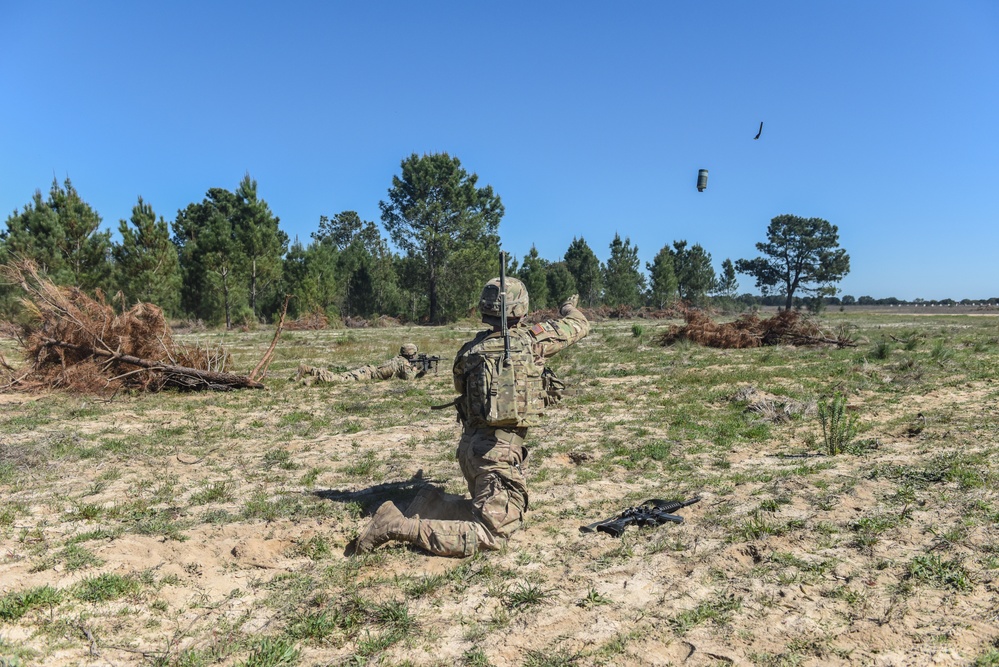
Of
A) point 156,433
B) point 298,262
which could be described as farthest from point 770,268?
point 156,433

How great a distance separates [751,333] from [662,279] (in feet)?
109

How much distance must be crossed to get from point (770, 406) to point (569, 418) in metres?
3.01

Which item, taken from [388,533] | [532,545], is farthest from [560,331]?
[388,533]

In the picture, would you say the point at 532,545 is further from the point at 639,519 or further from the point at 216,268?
the point at 216,268

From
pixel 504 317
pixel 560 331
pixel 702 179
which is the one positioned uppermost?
pixel 702 179

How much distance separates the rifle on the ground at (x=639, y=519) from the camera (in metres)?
4.94

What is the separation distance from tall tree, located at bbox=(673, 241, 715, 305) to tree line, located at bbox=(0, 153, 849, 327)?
0.30 ft

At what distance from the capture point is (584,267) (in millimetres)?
52156

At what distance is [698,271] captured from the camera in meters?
55.2

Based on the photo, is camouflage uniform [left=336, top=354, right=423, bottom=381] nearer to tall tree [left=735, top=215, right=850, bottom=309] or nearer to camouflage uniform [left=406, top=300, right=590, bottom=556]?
camouflage uniform [left=406, top=300, right=590, bottom=556]

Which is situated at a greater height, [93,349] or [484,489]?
[93,349]

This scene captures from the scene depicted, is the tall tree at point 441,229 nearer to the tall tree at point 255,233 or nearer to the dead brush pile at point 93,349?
the tall tree at point 255,233

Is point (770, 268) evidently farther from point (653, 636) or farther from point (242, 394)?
point (653, 636)

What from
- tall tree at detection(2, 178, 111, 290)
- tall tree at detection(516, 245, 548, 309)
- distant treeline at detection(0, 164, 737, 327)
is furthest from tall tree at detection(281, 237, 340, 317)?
tall tree at detection(516, 245, 548, 309)
